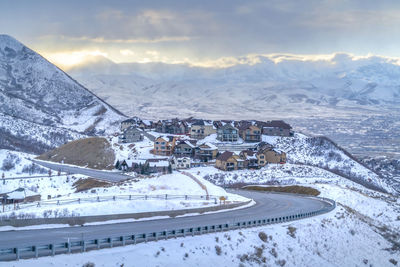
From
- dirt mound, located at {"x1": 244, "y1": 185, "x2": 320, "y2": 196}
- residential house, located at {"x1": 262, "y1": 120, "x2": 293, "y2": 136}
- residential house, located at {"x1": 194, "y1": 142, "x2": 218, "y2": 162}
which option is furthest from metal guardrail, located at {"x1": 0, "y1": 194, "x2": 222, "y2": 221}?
residential house, located at {"x1": 262, "y1": 120, "x2": 293, "y2": 136}

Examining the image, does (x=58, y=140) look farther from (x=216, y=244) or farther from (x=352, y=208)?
(x=216, y=244)

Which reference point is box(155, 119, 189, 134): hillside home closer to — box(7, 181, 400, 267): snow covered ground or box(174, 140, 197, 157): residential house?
box(174, 140, 197, 157): residential house

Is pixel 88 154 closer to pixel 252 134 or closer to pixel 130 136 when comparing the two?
pixel 130 136

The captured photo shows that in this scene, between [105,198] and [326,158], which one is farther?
[326,158]

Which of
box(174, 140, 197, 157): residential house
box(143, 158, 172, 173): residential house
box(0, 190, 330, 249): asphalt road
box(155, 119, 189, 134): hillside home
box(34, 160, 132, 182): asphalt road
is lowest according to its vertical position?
box(0, 190, 330, 249): asphalt road

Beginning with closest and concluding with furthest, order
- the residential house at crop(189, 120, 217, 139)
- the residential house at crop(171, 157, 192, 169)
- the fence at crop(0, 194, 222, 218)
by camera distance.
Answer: the fence at crop(0, 194, 222, 218) → the residential house at crop(171, 157, 192, 169) → the residential house at crop(189, 120, 217, 139)

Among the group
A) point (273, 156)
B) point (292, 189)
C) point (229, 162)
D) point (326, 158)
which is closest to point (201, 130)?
point (273, 156)
